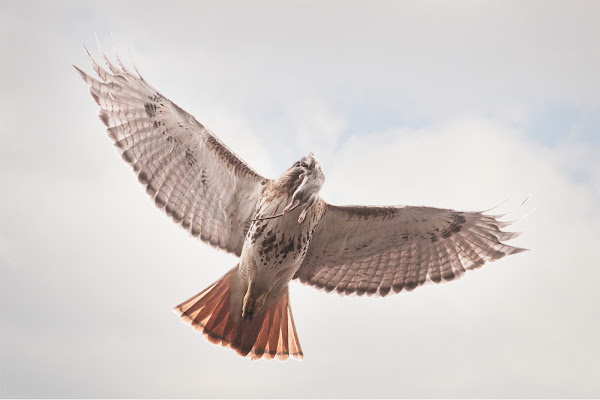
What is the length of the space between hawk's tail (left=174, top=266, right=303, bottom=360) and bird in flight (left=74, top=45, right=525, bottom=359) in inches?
0.5

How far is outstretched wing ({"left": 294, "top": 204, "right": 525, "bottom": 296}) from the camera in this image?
1362cm

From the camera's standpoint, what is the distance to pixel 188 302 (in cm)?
1347

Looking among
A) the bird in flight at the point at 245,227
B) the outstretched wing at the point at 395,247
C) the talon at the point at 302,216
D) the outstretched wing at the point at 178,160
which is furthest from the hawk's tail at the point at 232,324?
the talon at the point at 302,216

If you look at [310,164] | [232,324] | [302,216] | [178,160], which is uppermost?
[178,160]

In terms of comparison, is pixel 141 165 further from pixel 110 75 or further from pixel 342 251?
pixel 342 251

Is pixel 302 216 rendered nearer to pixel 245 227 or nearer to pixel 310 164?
pixel 310 164

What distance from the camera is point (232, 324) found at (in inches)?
530

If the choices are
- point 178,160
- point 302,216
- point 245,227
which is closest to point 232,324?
point 245,227

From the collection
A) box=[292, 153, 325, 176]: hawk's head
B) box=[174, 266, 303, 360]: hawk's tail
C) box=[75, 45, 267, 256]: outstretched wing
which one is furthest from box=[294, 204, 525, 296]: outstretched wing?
box=[292, 153, 325, 176]: hawk's head

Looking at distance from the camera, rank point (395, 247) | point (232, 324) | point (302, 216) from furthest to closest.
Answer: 1. point (395, 247)
2. point (232, 324)
3. point (302, 216)

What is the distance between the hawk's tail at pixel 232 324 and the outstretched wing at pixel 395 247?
814 millimetres

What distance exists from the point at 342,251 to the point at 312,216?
1.12 metres

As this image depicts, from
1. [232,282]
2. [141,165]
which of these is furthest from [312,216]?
[141,165]

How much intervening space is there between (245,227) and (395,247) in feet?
6.47
